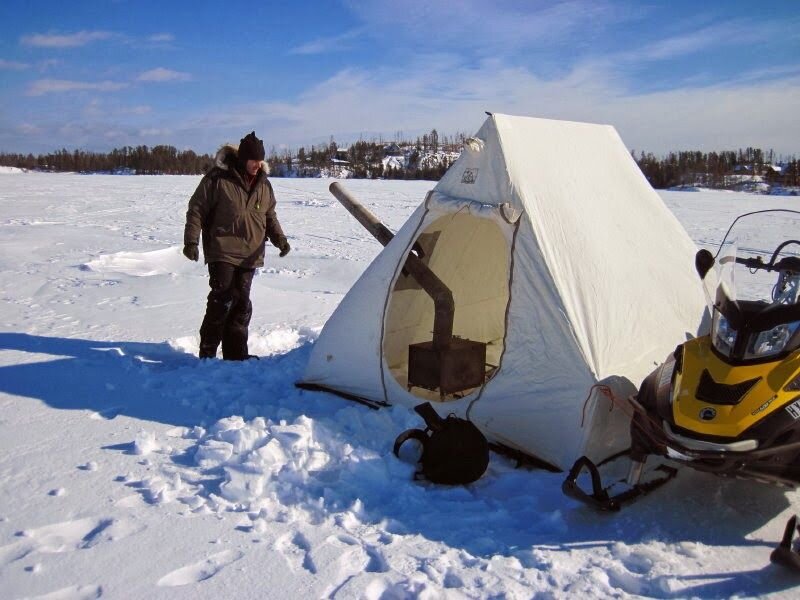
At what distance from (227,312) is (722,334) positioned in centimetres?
356

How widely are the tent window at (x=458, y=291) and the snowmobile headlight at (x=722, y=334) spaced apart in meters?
2.00

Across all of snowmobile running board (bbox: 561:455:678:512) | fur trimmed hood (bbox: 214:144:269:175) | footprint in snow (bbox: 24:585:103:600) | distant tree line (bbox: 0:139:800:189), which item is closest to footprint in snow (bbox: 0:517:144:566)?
footprint in snow (bbox: 24:585:103:600)

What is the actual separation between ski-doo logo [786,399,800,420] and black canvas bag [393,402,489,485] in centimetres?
136

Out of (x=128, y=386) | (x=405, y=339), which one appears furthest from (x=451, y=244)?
(x=128, y=386)

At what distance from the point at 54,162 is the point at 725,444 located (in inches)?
2637

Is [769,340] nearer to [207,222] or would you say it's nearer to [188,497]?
[188,497]

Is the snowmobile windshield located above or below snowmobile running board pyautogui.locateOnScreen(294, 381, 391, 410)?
above

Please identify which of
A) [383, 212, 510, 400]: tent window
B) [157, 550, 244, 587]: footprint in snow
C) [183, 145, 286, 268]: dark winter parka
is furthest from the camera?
[383, 212, 510, 400]: tent window

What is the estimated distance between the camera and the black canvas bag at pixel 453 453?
129 inches

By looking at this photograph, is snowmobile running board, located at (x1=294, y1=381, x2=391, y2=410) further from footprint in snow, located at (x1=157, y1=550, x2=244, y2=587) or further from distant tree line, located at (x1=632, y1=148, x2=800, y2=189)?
distant tree line, located at (x1=632, y1=148, x2=800, y2=189)

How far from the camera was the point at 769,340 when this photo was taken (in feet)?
9.21

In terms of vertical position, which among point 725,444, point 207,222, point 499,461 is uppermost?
point 207,222

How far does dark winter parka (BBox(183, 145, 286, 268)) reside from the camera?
4.96 meters

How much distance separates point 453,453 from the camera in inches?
128
